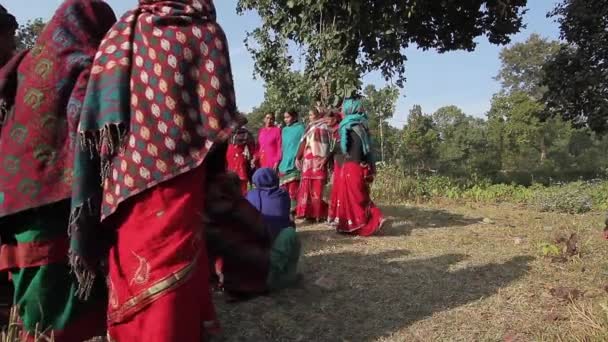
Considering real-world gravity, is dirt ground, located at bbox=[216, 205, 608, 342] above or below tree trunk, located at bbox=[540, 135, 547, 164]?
below

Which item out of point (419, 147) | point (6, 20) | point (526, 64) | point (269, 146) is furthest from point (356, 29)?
point (526, 64)

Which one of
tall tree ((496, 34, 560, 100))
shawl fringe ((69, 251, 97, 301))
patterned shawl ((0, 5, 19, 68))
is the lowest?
shawl fringe ((69, 251, 97, 301))

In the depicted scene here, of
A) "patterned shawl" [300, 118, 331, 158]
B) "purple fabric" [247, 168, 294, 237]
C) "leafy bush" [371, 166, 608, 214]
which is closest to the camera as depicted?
"purple fabric" [247, 168, 294, 237]

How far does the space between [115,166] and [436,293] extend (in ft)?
9.00

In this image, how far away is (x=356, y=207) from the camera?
6.05 m

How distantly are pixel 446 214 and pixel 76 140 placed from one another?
21.9 feet

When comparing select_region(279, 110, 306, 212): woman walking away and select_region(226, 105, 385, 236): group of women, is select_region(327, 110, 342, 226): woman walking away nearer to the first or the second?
select_region(226, 105, 385, 236): group of women

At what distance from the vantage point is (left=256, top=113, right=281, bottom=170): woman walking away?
25.8 feet

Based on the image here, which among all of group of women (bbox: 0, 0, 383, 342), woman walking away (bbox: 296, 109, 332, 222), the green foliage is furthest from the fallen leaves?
the green foliage

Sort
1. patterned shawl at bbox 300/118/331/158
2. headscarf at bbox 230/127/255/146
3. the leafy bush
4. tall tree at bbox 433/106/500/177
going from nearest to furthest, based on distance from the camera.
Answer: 1. patterned shawl at bbox 300/118/331/158
2. headscarf at bbox 230/127/255/146
3. the leafy bush
4. tall tree at bbox 433/106/500/177

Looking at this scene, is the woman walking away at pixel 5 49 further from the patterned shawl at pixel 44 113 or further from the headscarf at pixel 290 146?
the headscarf at pixel 290 146

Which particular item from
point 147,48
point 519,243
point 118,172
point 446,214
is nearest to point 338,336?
point 118,172

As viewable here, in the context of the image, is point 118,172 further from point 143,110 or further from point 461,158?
point 461,158

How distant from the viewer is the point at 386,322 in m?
3.32
